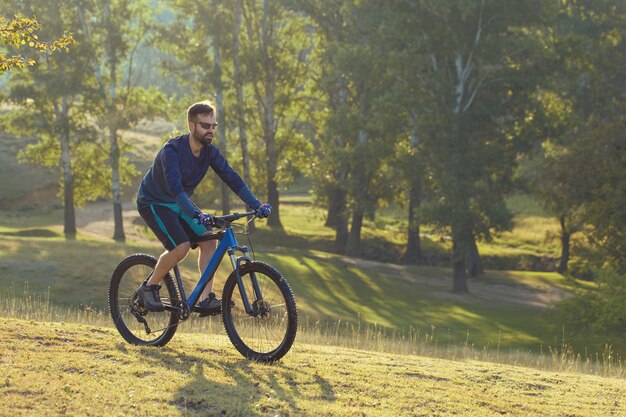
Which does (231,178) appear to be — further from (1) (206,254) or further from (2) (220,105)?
(2) (220,105)

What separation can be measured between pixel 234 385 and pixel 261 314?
1.05m

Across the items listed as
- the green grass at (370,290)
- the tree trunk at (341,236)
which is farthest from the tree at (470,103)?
the tree trunk at (341,236)

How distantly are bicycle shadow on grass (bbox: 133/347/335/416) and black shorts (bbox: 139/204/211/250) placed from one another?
4.03 ft

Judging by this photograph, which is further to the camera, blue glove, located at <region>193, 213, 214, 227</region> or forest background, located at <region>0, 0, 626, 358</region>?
forest background, located at <region>0, 0, 626, 358</region>

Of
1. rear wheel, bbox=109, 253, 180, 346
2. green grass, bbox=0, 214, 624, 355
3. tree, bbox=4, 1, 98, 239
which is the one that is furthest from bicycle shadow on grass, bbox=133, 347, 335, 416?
tree, bbox=4, 1, 98, 239

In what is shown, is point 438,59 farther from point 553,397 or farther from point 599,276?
point 553,397

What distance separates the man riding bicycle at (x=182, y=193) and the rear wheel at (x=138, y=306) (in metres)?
0.17

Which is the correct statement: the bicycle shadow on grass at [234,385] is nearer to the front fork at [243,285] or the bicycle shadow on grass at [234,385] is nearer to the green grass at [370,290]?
the front fork at [243,285]

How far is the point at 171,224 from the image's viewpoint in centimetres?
862

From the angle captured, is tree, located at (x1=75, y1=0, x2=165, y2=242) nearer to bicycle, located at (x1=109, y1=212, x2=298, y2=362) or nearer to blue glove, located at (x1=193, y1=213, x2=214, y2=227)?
bicycle, located at (x1=109, y1=212, x2=298, y2=362)

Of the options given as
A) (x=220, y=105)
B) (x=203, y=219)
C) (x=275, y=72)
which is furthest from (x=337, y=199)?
(x=203, y=219)

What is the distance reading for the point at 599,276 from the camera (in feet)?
94.4

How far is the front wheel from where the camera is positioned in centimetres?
820

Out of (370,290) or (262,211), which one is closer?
(262,211)
